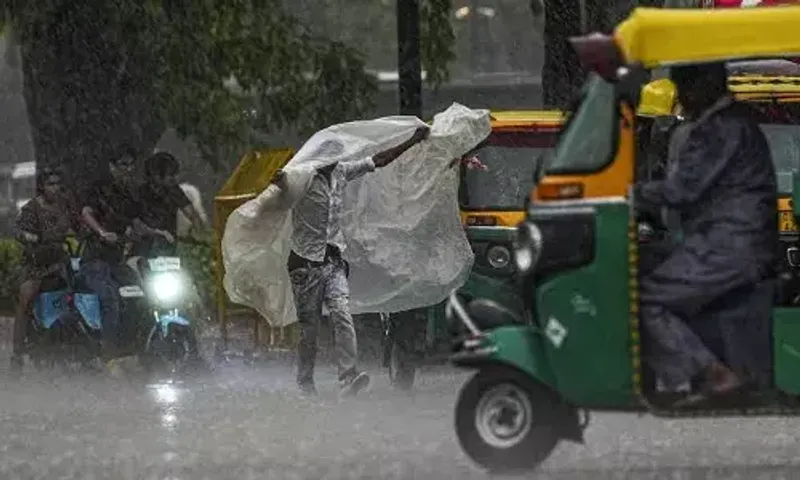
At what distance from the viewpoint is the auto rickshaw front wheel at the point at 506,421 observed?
1096cm

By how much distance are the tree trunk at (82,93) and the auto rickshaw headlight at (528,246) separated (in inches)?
542

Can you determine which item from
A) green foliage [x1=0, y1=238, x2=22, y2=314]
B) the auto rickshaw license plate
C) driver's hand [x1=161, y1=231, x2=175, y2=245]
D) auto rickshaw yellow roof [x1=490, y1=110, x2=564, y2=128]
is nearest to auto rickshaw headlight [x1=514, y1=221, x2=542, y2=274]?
the auto rickshaw license plate

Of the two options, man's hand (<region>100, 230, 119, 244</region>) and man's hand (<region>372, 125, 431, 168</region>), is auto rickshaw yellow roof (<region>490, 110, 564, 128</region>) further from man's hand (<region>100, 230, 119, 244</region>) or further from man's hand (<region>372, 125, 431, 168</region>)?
man's hand (<region>100, 230, 119, 244</region>)

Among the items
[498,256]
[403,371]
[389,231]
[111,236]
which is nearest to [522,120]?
[498,256]

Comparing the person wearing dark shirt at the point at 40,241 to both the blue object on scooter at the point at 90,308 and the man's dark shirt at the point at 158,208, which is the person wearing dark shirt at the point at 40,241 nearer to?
the blue object on scooter at the point at 90,308

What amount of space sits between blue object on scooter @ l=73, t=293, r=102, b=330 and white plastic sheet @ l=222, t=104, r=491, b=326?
2.24m

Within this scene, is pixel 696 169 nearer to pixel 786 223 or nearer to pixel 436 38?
pixel 786 223

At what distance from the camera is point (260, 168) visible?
22.5 m

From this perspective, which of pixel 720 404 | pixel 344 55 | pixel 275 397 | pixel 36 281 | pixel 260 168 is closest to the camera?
pixel 720 404

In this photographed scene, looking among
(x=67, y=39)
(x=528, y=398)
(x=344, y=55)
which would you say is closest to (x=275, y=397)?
(x=528, y=398)

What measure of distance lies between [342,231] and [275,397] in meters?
1.44

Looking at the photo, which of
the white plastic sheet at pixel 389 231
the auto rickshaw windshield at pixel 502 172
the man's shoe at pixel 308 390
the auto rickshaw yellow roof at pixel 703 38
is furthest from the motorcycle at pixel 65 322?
the auto rickshaw yellow roof at pixel 703 38

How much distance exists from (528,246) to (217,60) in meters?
17.0

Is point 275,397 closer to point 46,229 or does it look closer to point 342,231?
point 342,231
